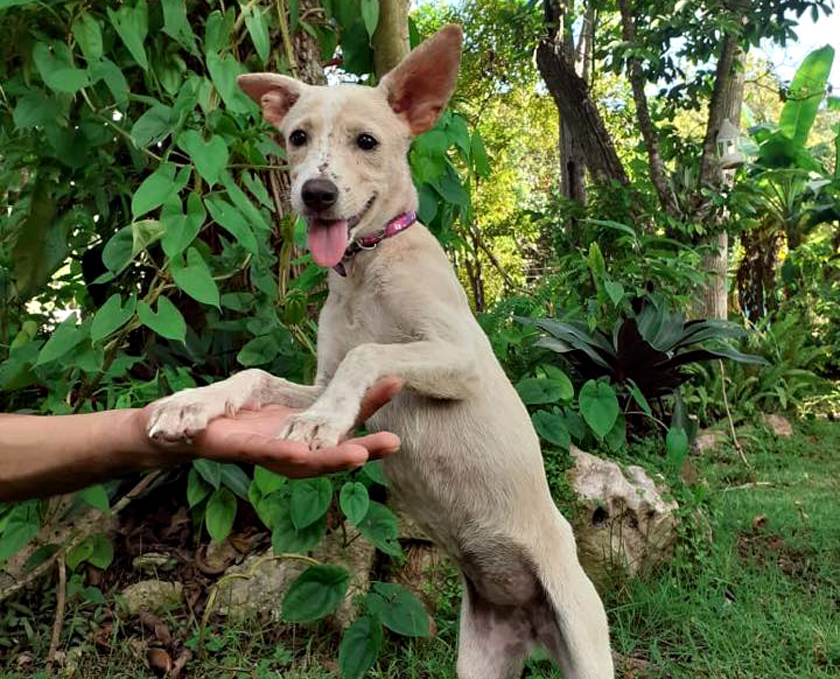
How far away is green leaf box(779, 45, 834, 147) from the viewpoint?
9617 mm

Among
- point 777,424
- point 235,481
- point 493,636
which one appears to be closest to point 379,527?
point 493,636

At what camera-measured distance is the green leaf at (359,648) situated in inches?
106

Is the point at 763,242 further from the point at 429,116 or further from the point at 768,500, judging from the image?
the point at 429,116

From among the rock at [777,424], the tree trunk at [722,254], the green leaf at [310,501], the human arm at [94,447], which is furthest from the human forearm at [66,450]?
the rock at [777,424]

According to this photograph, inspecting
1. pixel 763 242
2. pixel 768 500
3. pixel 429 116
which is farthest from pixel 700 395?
pixel 429 116

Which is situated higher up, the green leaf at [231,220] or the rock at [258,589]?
the green leaf at [231,220]

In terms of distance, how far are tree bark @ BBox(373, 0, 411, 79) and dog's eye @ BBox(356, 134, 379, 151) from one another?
39.8 inches

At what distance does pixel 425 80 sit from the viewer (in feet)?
7.50

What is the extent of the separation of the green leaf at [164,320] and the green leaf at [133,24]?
0.70 m

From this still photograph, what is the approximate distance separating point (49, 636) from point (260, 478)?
1113mm

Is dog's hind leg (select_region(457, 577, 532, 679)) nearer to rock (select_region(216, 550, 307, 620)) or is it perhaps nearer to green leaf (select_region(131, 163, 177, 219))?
rock (select_region(216, 550, 307, 620))

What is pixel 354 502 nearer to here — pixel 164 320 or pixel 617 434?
pixel 164 320

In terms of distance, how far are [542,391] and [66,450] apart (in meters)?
2.29

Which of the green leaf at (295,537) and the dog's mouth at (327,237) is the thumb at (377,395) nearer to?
the dog's mouth at (327,237)
